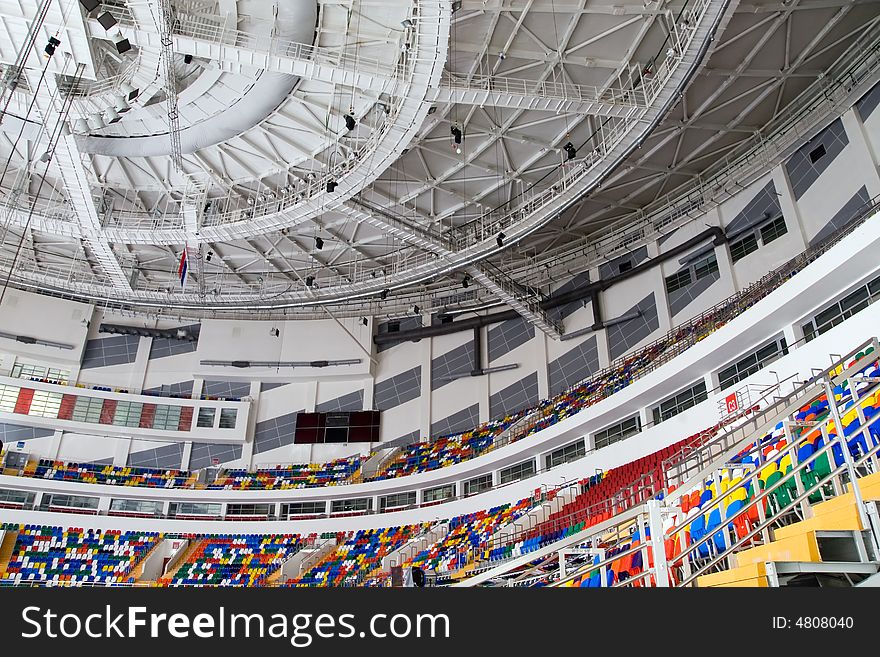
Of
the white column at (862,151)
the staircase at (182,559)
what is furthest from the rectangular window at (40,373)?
the white column at (862,151)

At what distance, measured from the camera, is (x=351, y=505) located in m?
34.1

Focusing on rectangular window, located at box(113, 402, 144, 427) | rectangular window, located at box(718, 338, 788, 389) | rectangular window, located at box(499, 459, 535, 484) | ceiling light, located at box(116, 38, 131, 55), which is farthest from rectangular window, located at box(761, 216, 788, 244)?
rectangular window, located at box(113, 402, 144, 427)

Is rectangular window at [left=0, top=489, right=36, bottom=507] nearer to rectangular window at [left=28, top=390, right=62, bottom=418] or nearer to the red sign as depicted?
rectangular window at [left=28, top=390, right=62, bottom=418]

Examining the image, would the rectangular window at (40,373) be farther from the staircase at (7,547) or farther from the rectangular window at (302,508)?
the rectangular window at (302,508)

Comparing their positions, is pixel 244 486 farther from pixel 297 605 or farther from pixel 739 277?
pixel 297 605

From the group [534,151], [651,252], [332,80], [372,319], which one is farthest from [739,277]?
[372,319]

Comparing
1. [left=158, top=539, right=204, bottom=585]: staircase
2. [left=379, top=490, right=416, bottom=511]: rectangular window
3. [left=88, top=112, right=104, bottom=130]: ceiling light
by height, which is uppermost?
[left=88, top=112, right=104, bottom=130]: ceiling light

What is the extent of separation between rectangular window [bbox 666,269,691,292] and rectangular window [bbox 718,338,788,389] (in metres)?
6.85

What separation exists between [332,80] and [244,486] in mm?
24497

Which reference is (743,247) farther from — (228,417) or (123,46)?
(228,417)

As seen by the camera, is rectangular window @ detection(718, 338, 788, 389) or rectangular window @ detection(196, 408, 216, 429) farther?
rectangular window @ detection(196, 408, 216, 429)

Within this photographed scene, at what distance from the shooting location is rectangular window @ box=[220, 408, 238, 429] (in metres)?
37.3

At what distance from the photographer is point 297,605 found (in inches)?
118

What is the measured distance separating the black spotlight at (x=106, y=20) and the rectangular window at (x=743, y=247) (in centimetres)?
2232
